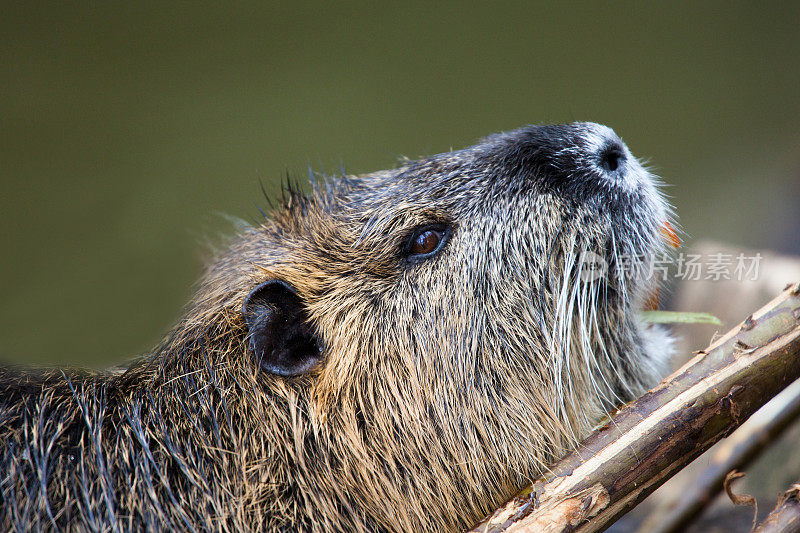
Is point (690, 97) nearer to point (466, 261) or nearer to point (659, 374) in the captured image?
point (659, 374)

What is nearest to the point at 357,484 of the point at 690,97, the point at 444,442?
the point at 444,442

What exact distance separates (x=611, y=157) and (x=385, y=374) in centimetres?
85

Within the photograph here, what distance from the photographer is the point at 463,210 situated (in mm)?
1719

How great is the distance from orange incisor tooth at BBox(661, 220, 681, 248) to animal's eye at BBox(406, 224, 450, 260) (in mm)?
619

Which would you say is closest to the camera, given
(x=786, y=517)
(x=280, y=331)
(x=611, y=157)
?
(x=786, y=517)

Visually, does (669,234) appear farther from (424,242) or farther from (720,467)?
(720,467)

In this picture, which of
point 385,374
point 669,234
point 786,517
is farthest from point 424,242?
point 786,517

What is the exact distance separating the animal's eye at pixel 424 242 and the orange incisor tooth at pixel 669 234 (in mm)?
619

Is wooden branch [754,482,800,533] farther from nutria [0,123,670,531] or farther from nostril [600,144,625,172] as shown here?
nostril [600,144,625,172]

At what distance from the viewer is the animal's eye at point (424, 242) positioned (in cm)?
169

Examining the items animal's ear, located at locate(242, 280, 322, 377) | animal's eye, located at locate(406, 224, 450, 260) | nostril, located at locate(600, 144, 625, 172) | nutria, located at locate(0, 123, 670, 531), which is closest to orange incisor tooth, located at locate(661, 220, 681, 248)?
nutria, located at locate(0, 123, 670, 531)

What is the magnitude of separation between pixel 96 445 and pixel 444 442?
2.72 ft

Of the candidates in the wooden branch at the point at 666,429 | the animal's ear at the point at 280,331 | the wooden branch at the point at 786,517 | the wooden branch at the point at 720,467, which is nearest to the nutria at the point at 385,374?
the animal's ear at the point at 280,331

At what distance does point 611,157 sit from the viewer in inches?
68.4
